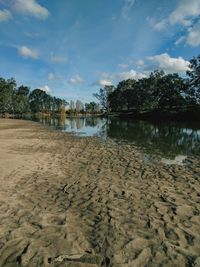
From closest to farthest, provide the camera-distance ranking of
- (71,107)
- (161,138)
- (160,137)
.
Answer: (161,138) < (160,137) < (71,107)

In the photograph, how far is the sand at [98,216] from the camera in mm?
4730

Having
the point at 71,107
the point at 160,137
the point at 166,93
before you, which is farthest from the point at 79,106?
the point at 160,137

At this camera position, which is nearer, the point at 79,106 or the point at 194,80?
the point at 194,80

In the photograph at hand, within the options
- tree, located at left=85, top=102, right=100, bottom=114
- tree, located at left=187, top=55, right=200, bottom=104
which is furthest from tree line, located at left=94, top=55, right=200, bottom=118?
tree, located at left=85, top=102, right=100, bottom=114

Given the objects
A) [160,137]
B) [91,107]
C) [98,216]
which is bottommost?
[160,137]

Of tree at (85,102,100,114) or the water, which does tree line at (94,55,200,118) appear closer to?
the water

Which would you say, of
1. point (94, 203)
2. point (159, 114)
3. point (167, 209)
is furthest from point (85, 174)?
point (159, 114)

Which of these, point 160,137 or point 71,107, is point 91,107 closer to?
point 71,107

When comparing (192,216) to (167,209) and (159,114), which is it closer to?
(167,209)

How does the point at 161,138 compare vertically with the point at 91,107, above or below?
below

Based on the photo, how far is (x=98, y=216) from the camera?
645 centimetres

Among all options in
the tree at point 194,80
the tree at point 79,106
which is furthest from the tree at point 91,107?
the tree at point 194,80

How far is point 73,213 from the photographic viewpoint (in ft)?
21.8

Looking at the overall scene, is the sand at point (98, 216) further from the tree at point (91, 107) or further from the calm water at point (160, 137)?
the tree at point (91, 107)
